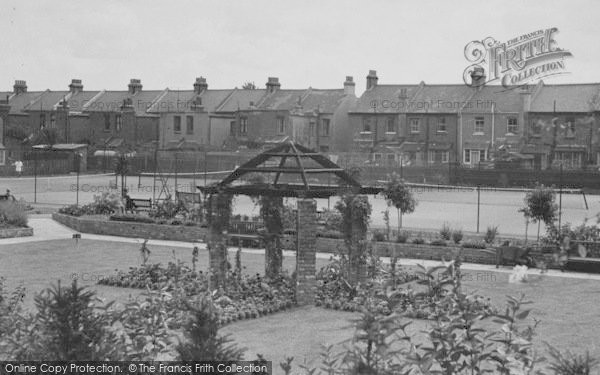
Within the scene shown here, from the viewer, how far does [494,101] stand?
64.4m

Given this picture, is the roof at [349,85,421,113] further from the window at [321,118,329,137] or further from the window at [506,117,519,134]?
the window at [506,117,519,134]

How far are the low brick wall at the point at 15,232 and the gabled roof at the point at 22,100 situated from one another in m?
62.0

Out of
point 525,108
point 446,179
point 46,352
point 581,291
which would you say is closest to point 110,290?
point 581,291

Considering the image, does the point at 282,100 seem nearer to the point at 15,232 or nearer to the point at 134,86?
the point at 134,86

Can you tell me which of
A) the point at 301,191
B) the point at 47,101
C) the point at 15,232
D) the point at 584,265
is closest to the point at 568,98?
the point at 584,265

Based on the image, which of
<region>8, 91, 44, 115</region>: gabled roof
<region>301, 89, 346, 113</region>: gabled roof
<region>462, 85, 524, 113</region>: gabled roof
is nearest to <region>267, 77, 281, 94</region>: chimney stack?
<region>301, 89, 346, 113</region>: gabled roof

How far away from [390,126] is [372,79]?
5.35m

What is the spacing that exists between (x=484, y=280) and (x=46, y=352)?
15.0m

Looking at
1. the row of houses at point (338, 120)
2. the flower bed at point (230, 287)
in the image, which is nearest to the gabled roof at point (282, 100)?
the row of houses at point (338, 120)

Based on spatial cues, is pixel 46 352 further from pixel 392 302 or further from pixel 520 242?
pixel 520 242

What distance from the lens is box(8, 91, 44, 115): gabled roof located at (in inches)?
3462

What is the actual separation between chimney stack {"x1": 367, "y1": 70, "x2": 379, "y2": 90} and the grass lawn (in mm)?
46514

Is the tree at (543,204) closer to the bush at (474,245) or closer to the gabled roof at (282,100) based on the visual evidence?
the bush at (474,245)

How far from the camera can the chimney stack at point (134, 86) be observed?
8341cm
